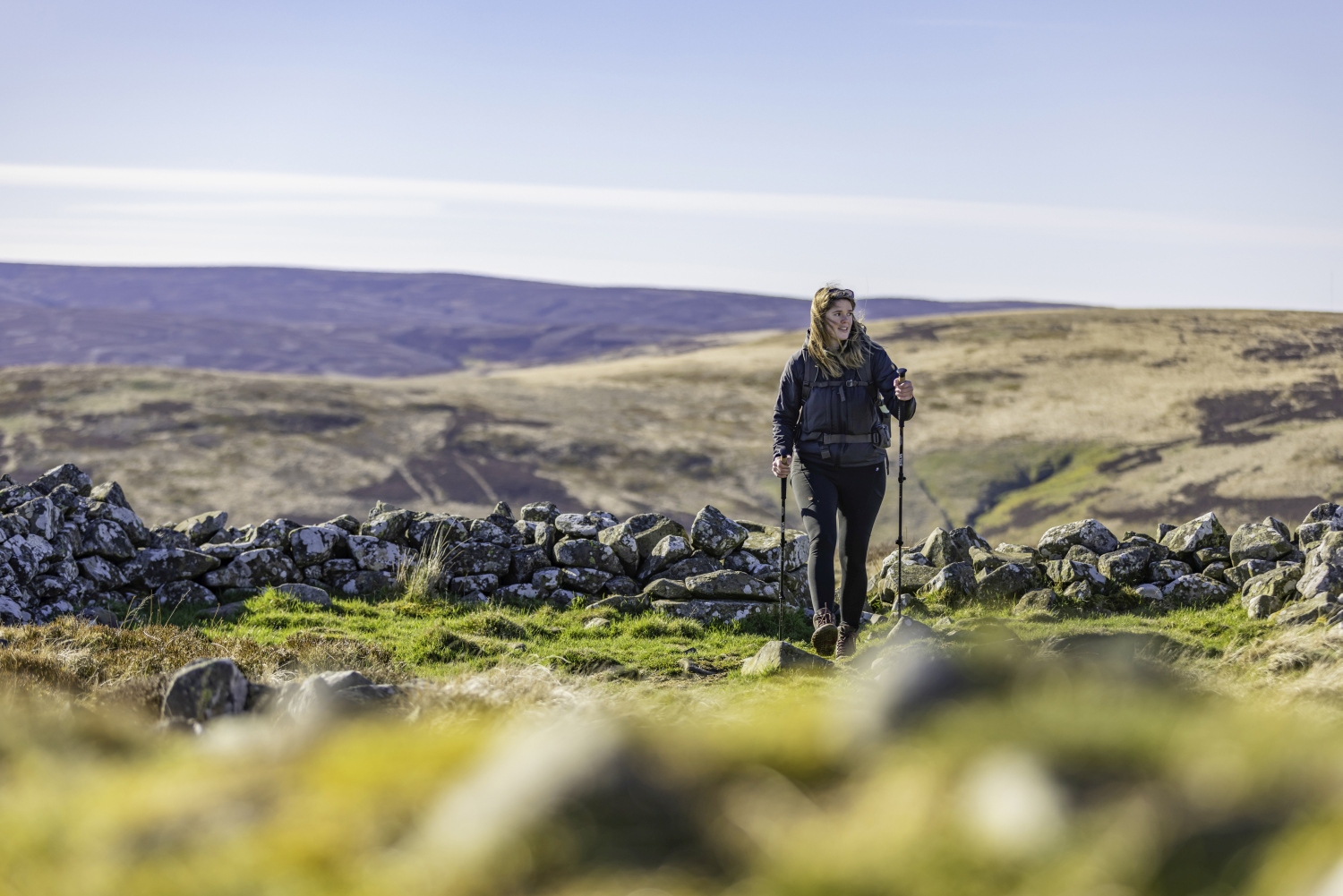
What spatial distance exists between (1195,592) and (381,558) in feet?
31.5

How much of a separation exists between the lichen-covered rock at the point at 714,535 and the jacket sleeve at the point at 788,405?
3.27 meters

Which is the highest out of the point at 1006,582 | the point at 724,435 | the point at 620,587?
the point at 1006,582

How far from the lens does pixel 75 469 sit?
47.8 feet

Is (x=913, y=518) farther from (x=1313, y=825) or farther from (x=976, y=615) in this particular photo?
(x=1313, y=825)

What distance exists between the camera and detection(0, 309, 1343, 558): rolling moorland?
64688 mm

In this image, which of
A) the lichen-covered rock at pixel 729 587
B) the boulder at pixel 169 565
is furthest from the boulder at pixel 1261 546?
the boulder at pixel 169 565

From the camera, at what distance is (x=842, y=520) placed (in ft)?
34.0

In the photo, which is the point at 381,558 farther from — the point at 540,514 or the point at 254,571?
the point at 540,514

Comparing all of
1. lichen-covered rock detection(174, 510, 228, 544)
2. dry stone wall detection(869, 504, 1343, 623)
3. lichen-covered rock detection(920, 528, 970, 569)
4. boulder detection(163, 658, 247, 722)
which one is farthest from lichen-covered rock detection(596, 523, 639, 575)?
boulder detection(163, 658, 247, 722)

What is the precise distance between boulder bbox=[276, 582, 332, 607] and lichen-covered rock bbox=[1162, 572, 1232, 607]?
962 centimetres

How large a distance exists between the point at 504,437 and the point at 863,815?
81.2 meters

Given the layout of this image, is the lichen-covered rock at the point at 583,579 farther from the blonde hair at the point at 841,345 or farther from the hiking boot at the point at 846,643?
the blonde hair at the point at 841,345

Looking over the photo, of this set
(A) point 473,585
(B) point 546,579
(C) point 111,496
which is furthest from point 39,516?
(B) point 546,579

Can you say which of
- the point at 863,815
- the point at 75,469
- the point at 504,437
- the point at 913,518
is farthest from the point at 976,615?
the point at 504,437
